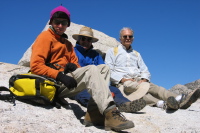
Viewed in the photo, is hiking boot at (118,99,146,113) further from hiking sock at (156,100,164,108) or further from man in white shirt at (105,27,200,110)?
hiking sock at (156,100,164,108)

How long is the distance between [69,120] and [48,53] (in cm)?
130

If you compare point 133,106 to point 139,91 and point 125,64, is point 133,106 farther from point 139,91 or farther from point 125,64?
point 125,64

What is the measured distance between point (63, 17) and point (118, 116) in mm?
2255

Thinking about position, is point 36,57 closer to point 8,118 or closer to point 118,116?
point 8,118

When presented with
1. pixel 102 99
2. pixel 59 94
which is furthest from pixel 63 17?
pixel 102 99

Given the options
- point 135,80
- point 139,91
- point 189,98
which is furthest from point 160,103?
point 135,80

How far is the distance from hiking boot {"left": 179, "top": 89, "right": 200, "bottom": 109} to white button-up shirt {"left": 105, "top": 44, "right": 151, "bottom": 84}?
1.44 meters

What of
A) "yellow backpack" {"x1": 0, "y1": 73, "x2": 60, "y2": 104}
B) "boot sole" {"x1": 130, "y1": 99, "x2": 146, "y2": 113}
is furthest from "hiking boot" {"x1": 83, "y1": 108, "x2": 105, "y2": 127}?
"boot sole" {"x1": 130, "y1": 99, "x2": 146, "y2": 113}

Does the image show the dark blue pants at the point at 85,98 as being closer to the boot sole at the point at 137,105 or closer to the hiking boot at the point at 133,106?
the hiking boot at the point at 133,106

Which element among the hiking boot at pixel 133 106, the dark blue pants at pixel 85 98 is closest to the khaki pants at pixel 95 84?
the dark blue pants at pixel 85 98

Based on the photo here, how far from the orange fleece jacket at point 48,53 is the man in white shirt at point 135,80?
205 centimetres

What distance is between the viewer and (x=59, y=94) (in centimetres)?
474

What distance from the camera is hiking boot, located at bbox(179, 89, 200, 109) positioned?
18.9 ft

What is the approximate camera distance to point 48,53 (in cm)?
456
